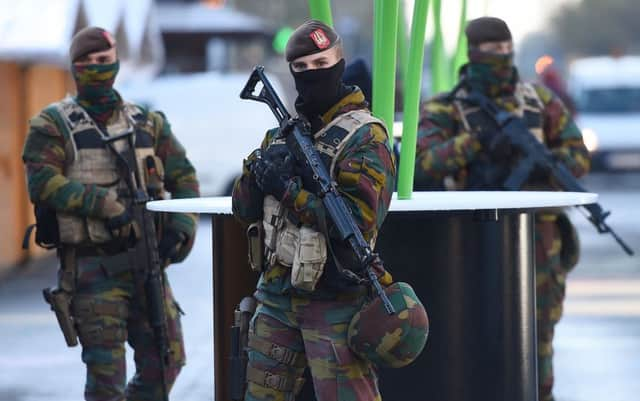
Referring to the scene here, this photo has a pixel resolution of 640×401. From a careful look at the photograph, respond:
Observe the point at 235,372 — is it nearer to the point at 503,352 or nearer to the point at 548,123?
the point at 503,352

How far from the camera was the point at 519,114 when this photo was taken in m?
7.35

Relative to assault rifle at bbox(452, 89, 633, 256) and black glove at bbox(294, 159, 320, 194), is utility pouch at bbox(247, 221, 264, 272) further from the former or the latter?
assault rifle at bbox(452, 89, 633, 256)

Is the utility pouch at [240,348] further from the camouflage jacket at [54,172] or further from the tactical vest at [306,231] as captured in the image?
the camouflage jacket at [54,172]

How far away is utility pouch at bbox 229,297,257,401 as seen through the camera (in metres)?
5.00

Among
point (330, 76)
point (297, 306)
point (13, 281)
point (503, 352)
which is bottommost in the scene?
point (13, 281)

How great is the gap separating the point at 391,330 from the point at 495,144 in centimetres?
268

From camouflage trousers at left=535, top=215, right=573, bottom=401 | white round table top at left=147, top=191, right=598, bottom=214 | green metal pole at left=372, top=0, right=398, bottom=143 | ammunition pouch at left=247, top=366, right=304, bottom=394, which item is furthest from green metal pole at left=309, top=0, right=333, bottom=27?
ammunition pouch at left=247, top=366, right=304, bottom=394

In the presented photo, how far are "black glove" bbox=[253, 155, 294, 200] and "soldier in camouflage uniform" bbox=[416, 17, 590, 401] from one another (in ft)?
8.56

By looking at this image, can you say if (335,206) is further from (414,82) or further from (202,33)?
(202,33)

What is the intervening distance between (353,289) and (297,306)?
0.19 metres

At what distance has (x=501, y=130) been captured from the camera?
7238 millimetres

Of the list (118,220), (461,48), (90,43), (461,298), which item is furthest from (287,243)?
(461,48)

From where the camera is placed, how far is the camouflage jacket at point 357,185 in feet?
15.4

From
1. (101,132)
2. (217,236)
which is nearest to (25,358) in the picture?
(101,132)
